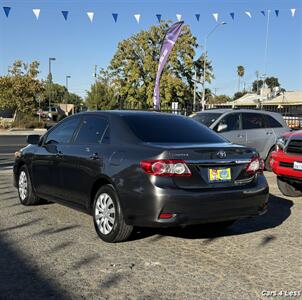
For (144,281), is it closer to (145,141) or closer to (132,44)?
(145,141)

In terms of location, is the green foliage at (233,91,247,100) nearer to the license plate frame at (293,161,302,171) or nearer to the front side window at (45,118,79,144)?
the license plate frame at (293,161,302,171)

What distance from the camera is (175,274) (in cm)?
450


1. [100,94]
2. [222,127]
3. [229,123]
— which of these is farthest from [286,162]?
[100,94]

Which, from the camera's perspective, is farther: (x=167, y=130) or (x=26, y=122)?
(x=26, y=122)

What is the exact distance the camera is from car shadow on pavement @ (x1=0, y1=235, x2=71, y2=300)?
399 cm

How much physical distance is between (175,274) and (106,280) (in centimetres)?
65

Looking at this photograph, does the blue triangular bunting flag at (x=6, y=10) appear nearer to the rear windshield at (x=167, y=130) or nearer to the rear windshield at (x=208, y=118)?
the rear windshield at (x=208, y=118)

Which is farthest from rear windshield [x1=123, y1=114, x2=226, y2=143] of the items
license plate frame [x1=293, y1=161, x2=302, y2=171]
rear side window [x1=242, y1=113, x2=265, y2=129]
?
rear side window [x1=242, y1=113, x2=265, y2=129]

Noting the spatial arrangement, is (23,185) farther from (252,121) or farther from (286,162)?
(252,121)

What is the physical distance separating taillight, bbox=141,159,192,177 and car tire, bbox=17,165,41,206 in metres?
3.04

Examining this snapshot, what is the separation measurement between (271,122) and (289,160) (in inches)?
202

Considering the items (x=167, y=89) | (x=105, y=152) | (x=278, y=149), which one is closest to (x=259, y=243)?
(x=105, y=152)

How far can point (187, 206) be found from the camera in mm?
4980

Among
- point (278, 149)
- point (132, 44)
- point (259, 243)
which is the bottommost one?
point (259, 243)
